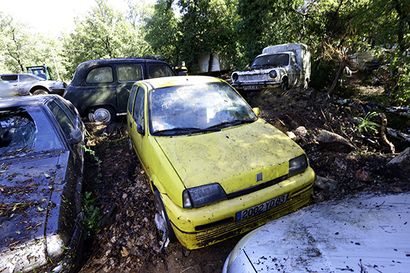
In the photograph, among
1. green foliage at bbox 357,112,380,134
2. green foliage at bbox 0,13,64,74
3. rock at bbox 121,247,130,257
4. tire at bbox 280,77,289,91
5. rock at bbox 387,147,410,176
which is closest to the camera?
rock at bbox 121,247,130,257

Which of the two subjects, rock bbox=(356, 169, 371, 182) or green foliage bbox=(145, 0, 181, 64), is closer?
rock bbox=(356, 169, 371, 182)

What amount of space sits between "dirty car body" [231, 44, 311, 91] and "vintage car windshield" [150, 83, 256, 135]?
Answer: 17.6ft

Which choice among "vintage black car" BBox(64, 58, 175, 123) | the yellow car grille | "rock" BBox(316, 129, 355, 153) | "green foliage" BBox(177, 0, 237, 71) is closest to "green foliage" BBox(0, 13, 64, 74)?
"green foliage" BBox(177, 0, 237, 71)

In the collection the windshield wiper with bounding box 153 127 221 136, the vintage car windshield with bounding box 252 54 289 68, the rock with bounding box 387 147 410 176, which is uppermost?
the vintage car windshield with bounding box 252 54 289 68

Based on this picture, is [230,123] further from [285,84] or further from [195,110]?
[285,84]

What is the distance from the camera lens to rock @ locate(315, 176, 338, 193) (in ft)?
11.0

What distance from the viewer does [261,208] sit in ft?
7.93

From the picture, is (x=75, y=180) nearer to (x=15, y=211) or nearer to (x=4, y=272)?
(x=15, y=211)

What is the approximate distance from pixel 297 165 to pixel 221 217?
1054mm

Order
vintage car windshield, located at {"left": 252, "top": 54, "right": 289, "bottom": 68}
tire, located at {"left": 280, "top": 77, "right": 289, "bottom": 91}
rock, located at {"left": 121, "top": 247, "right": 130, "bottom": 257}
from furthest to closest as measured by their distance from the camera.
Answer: vintage car windshield, located at {"left": 252, "top": 54, "right": 289, "bottom": 68}
tire, located at {"left": 280, "top": 77, "right": 289, "bottom": 91}
rock, located at {"left": 121, "top": 247, "right": 130, "bottom": 257}

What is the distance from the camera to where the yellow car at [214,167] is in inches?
89.5

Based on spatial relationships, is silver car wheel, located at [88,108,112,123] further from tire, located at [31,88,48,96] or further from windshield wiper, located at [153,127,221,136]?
tire, located at [31,88,48,96]

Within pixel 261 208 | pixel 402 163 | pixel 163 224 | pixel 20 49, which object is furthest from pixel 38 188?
pixel 20 49

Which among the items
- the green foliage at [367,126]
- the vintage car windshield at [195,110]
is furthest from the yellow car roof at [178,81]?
the green foliage at [367,126]
